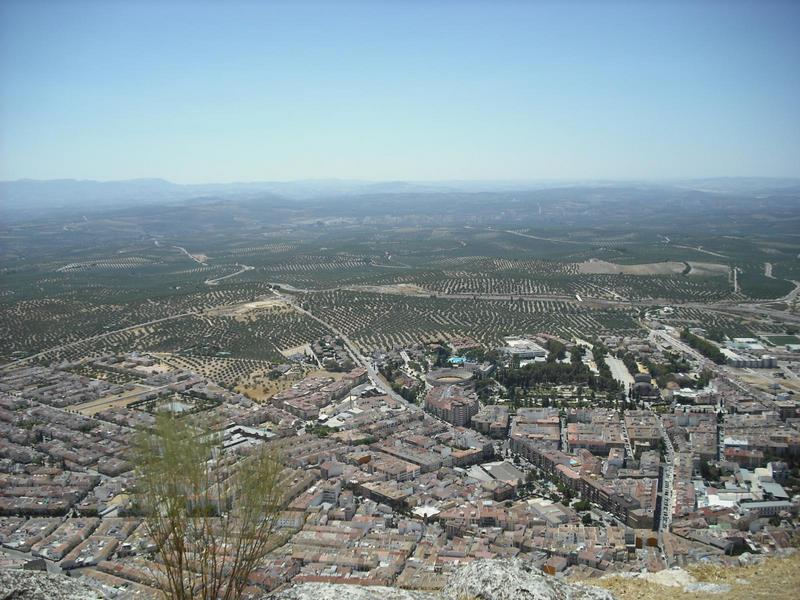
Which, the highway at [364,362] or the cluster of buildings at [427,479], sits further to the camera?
the highway at [364,362]

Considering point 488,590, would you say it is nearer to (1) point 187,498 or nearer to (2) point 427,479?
(1) point 187,498

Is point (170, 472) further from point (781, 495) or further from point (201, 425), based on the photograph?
point (781, 495)

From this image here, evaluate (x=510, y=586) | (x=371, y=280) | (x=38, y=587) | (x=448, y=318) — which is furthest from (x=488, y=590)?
(x=371, y=280)

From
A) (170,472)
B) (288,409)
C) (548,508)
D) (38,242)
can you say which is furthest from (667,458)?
(38,242)

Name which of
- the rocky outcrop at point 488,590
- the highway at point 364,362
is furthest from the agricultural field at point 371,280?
the rocky outcrop at point 488,590

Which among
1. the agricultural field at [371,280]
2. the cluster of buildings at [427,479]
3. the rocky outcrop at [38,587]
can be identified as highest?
the rocky outcrop at [38,587]

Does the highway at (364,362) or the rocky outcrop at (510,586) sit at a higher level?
the rocky outcrop at (510,586)

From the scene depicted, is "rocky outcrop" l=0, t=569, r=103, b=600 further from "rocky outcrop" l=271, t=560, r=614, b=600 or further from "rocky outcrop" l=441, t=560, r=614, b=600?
"rocky outcrop" l=441, t=560, r=614, b=600

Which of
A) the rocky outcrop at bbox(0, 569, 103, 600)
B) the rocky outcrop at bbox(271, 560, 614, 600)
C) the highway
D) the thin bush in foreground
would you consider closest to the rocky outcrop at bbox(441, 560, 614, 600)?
the rocky outcrop at bbox(271, 560, 614, 600)

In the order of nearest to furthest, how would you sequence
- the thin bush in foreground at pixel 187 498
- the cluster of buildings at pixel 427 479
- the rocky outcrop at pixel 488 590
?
the rocky outcrop at pixel 488 590 → the thin bush in foreground at pixel 187 498 → the cluster of buildings at pixel 427 479

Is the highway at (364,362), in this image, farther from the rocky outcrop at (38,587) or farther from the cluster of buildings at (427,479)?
the rocky outcrop at (38,587)
